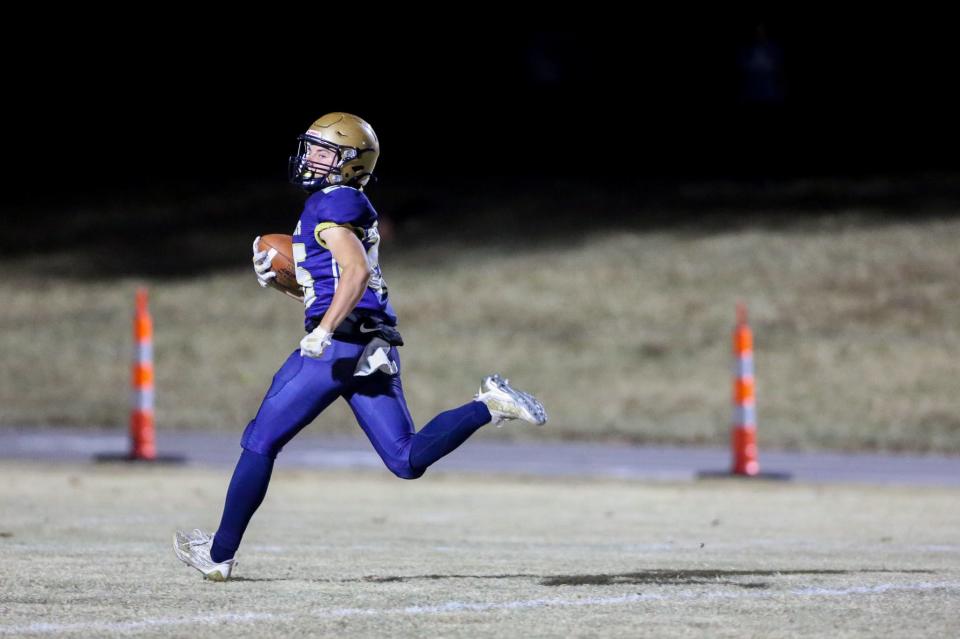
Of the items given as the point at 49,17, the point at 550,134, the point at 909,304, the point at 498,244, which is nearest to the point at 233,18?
the point at 49,17

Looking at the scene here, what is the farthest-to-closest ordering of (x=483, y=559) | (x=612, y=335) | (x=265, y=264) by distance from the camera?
(x=612, y=335) → (x=483, y=559) → (x=265, y=264)

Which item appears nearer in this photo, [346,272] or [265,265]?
[346,272]

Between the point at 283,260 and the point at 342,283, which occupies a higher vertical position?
the point at 283,260

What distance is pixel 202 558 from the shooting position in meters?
8.12

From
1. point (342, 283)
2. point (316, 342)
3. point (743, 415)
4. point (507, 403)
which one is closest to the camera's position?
point (316, 342)

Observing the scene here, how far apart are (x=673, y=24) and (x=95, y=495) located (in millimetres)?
24148

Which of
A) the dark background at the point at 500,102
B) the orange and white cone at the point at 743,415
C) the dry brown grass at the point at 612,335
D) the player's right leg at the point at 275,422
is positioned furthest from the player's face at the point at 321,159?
the dark background at the point at 500,102

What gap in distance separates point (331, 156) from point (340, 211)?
1.05ft

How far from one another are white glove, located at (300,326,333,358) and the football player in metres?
0.24

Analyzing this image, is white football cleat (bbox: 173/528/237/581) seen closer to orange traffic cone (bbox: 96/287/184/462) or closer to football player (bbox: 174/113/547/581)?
football player (bbox: 174/113/547/581)

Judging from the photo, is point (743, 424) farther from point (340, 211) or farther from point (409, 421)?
point (340, 211)

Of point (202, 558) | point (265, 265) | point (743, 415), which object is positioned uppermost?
point (265, 265)

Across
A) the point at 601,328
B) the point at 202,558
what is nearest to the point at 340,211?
the point at 202,558

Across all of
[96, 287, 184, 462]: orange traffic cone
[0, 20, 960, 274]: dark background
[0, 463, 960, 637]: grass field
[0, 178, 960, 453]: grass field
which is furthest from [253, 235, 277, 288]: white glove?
[0, 20, 960, 274]: dark background
